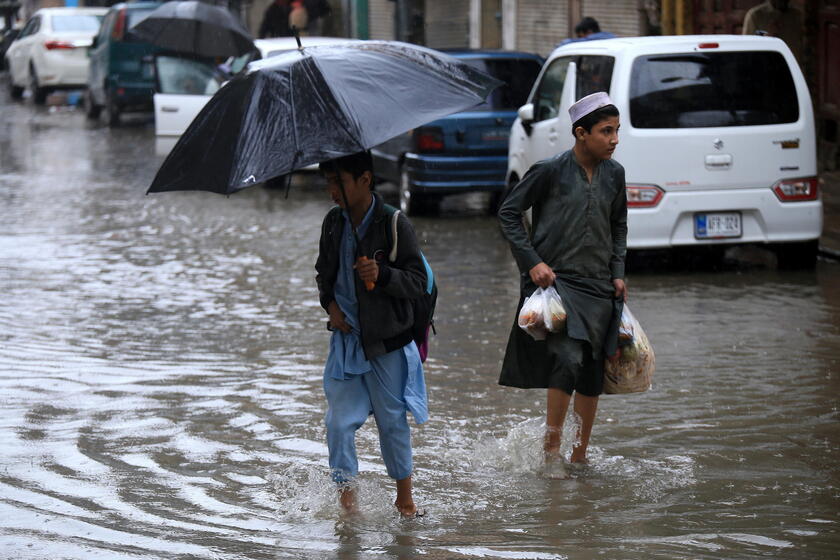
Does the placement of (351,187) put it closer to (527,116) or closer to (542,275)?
(542,275)

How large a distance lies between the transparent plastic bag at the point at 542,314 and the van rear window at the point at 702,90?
4.65m

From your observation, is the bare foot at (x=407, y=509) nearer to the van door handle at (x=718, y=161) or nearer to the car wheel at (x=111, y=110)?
the van door handle at (x=718, y=161)

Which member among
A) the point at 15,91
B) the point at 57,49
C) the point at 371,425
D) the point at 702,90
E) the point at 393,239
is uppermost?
the point at 702,90

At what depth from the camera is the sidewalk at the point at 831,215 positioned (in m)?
11.2

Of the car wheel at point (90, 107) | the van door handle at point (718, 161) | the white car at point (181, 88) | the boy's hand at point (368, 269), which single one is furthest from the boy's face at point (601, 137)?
the car wheel at point (90, 107)

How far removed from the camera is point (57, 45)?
30141 millimetres

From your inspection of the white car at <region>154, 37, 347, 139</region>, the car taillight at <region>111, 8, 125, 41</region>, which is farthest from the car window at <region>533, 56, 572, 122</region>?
the car taillight at <region>111, 8, 125, 41</region>

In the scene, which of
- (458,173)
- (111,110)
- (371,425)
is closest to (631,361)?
(371,425)

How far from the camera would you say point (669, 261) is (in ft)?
36.8

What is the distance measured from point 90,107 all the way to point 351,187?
78.5 ft

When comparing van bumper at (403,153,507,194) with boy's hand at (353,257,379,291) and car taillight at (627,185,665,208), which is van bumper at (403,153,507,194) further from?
boy's hand at (353,257,379,291)

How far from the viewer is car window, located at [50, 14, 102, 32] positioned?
30.9m

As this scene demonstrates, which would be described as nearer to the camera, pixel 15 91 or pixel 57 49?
pixel 57 49

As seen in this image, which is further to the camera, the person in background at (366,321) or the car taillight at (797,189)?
the car taillight at (797,189)
